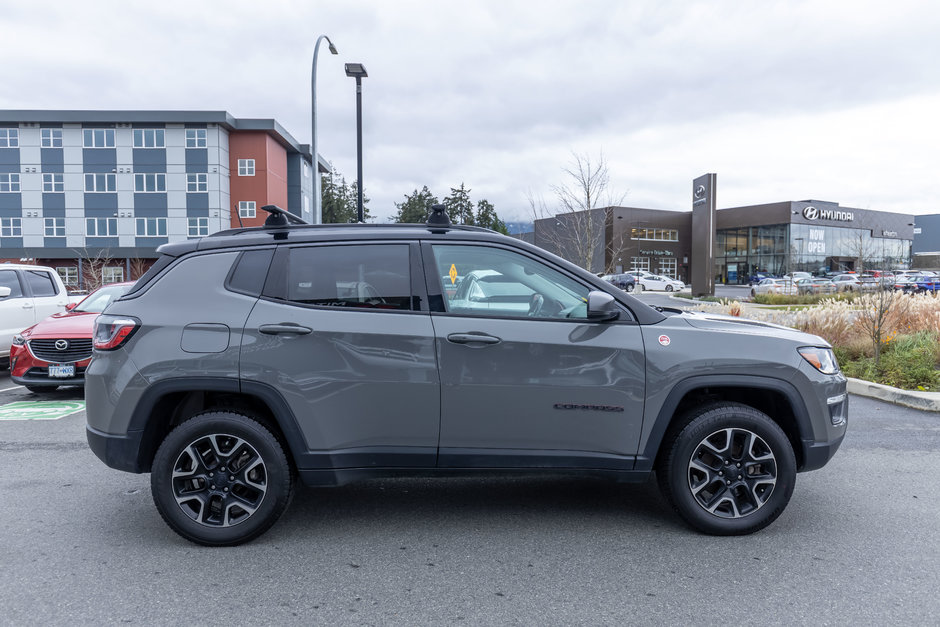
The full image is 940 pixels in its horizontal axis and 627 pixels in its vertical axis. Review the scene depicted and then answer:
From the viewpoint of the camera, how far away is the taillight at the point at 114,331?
153 inches

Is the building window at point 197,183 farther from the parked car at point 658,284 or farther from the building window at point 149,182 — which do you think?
the parked car at point 658,284

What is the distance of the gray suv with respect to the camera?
387 centimetres

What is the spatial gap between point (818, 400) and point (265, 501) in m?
3.41

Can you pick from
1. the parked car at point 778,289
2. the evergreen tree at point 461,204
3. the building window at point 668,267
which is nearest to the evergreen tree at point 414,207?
the evergreen tree at point 461,204

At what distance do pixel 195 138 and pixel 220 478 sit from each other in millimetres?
51966

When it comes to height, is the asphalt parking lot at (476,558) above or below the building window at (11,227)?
below

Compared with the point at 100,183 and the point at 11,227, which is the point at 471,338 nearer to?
the point at 100,183

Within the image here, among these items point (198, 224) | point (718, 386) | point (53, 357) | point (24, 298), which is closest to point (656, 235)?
point (198, 224)

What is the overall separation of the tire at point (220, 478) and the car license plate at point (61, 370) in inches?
→ 217

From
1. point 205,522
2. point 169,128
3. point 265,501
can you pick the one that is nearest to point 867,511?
point 265,501

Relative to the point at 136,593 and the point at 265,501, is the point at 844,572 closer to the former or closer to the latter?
the point at 265,501

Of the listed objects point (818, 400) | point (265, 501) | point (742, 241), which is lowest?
point (265, 501)

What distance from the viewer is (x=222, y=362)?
386 centimetres

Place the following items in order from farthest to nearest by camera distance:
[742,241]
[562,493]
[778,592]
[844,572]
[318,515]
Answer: [742,241] → [562,493] → [318,515] → [844,572] → [778,592]
